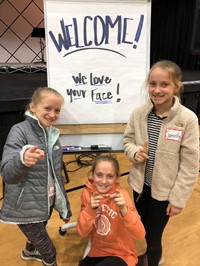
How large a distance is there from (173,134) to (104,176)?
0.92 ft

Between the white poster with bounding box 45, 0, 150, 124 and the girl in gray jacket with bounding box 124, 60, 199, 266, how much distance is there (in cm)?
31

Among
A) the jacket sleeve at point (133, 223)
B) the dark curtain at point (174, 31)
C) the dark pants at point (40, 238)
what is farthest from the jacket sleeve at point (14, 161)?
the dark curtain at point (174, 31)

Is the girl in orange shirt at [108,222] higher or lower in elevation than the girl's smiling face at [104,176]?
lower

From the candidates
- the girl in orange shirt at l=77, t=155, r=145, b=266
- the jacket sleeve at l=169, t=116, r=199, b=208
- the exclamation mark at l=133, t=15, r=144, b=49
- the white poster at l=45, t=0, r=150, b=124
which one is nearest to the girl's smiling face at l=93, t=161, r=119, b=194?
the girl in orange shirt at l=77, t=155, r=145, b=266

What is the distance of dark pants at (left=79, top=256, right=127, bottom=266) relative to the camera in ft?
2.88

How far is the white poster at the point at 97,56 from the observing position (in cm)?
110

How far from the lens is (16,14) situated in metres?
3.32

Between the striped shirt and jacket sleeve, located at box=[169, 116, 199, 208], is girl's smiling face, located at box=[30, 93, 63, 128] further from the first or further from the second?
jacket sleeve, located at box=[169, 116, 199, 208]

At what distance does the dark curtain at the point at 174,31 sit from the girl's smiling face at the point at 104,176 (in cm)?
298

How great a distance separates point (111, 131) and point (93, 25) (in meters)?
0.52

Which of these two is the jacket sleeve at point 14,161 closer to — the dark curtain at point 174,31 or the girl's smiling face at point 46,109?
the girl's smiling face at point 46,109

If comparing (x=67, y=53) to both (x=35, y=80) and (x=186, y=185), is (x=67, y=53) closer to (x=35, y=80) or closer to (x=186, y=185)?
(x=186, y=185)

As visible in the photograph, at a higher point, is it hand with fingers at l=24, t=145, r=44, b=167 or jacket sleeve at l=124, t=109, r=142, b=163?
hand with fingers at l=24, t=145, r=44, b=167

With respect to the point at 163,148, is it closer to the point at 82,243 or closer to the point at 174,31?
the point at 82,243
